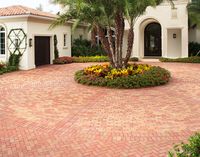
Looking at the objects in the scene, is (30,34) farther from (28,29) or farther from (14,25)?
(14,25)

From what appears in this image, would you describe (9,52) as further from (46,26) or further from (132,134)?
(132,134)

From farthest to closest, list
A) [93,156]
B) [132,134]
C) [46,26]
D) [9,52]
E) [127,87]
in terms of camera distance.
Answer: [46,26] → [9,52] → [127,87] → [132,134] → [93,156]

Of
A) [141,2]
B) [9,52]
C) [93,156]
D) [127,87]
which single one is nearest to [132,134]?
[93,156]

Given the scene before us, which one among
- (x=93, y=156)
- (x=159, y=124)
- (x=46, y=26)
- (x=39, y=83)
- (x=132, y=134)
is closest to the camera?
(x=93, y=156)

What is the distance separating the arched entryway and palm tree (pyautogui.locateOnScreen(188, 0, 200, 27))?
15.9ft

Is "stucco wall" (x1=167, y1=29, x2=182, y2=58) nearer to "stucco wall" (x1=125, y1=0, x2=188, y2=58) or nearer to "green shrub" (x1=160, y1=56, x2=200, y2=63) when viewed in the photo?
"stucco wall" (x1=125, y1=0, x2=188, y2=58)

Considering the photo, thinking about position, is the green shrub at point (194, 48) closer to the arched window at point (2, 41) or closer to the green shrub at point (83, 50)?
the green shrub at point (83, 50)

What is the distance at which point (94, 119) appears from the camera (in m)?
10.5

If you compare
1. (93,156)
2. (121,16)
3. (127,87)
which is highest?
(121,16)

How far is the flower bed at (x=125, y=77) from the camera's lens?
15.4 m

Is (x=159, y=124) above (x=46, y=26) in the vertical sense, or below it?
below

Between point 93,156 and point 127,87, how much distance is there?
27.0ft

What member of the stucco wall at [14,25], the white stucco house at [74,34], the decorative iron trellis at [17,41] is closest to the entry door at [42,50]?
the white stucco house at [74,34]

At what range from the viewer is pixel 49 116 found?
431 inches
